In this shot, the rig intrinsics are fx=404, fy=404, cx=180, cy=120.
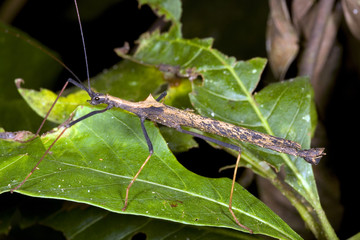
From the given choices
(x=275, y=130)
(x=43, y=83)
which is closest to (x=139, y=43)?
(x=43, y=83)

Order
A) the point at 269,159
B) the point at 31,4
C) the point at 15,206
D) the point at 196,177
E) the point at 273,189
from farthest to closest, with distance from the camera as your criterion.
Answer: the point at 31,4
the point at 273,189
the point at 15,206
the point at 269,159
the point at 196,177

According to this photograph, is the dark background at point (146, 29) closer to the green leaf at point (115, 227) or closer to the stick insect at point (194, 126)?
the stick insect at point (194, 126)

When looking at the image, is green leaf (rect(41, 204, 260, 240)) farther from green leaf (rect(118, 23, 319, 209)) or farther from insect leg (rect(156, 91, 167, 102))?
insect leg (rect(156, 91, 167, 102))

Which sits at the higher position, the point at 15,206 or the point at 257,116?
the point at 257,116

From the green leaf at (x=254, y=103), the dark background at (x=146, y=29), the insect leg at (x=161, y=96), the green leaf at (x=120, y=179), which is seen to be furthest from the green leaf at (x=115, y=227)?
the dark background at (x=146, y=29)

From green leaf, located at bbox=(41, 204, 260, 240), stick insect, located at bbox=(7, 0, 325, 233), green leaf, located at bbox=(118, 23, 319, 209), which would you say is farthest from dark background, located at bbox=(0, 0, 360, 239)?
green leaf, located at bbox=(41, 204, 260, 240)

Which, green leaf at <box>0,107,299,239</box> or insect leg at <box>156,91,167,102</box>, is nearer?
green leaf at <box>0,107,299,239</box>

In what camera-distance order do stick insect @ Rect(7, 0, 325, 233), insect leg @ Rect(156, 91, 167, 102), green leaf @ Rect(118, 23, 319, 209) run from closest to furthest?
stick insect @ Rect(7, 0, 325, 233), green leaf @ Rect(118, 23, 319, 209), insect leg @ Rect(156, 91, 167, 102)

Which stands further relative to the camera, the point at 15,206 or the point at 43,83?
the point at 43,83

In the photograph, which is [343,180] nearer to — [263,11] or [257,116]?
[257,116]
